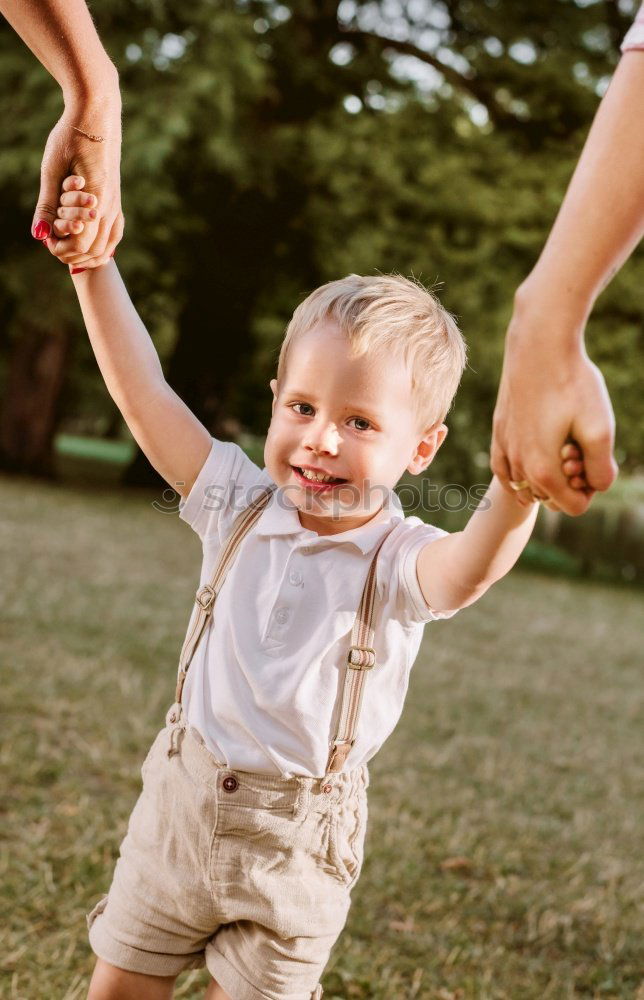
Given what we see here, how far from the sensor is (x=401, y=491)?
27.7ft

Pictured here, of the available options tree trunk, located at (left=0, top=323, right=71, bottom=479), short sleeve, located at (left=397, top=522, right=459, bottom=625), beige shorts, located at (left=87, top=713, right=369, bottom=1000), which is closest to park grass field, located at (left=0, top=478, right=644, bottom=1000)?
Result: beige shorts, located at (left=87, top=713, right=369, bottom=1000)

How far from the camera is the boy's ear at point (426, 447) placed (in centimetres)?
187

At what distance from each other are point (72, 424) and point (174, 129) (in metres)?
30.8

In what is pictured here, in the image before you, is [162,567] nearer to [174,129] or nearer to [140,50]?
[174,129]

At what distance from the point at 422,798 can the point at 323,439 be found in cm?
287

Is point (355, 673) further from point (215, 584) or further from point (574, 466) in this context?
point (574, 466)

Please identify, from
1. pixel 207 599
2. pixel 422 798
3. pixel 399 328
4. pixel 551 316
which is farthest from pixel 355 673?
pixel 422 798

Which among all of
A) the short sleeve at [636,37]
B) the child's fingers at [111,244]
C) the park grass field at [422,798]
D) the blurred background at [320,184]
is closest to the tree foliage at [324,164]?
the blurred background at [320,184]

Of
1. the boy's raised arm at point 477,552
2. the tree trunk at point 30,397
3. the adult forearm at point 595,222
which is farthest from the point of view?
the tree trunk at point 30,397

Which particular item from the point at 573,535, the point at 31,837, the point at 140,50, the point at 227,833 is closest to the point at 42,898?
the point at 31,837

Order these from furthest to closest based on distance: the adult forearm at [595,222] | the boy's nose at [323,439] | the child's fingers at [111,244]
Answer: the child's fingers at [111,244] < the boy's nose at [323,439] < the adult forearm at [595,222]

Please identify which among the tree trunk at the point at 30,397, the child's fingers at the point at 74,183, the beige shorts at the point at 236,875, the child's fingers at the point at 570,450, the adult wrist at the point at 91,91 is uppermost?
the adult wrist at the point at 91,91

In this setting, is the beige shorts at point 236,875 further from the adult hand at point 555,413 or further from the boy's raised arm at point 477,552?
the adult hand at point 555,413

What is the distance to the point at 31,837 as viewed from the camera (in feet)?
10.8
